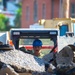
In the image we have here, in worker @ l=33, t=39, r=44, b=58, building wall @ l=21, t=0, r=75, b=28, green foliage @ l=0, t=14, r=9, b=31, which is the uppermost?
worker @ l=33, t=39, r=44, b=58

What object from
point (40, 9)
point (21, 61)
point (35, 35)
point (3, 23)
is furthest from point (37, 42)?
point (3, 23)

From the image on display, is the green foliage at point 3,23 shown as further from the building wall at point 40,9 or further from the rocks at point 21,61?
the rocks at point 21,61

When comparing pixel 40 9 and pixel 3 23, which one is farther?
pixel 3 23

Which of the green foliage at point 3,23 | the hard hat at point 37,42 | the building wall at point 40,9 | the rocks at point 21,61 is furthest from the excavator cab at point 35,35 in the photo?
the green foliage at point 3,23

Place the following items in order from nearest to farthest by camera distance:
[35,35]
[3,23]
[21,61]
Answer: [21,61] < [35,35] < [3,23]

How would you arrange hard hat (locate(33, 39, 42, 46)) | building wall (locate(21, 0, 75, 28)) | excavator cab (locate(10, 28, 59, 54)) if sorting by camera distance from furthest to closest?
1. building wall (locate(21, 0, 75, 28))
2. excavator cab (locate(10, 28, 59, 54))
3. hard hat (locate(33, 39, 42, 46))

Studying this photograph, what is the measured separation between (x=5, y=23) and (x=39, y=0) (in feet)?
102

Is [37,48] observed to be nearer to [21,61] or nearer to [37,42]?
[37,42]

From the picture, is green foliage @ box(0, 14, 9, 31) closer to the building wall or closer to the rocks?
the building wall

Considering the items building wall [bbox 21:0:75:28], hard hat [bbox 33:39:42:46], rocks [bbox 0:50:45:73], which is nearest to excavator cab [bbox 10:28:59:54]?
hard hat [bbox 33:39:42:46]

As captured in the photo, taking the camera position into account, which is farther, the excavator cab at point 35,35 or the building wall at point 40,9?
the building wall at point 40,9

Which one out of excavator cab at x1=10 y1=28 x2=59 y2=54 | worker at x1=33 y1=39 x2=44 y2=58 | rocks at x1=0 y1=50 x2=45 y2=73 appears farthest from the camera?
excavator cab at x1=10 y1=28 x2=59 y2=54

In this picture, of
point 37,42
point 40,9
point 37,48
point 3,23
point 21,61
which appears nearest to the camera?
point 21,61

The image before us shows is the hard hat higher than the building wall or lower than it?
higher
